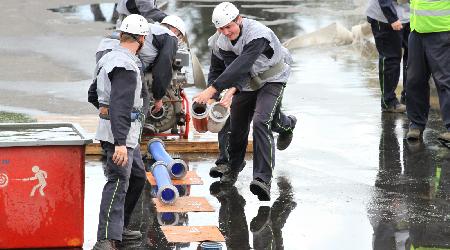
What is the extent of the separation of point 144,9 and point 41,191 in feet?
16.9

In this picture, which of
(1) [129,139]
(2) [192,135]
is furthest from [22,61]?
(1) [129,139]

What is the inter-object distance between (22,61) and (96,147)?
6706 millimetres

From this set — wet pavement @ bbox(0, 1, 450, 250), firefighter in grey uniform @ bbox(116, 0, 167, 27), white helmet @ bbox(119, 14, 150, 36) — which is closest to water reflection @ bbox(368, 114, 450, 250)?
wet pavement @ bbox(0, 1, 450, 250)

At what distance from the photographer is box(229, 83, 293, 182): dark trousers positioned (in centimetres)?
1029

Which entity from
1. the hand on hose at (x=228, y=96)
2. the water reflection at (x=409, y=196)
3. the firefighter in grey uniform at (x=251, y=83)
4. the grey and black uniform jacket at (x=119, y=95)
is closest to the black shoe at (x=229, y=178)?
the firefighter in grey uniform at (x=251, y=83)

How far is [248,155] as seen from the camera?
11930 mm

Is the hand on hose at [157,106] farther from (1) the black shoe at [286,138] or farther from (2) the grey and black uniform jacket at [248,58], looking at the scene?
(1) the black shoe at [286,138]

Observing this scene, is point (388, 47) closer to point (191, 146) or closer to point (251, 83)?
point (191, 146)

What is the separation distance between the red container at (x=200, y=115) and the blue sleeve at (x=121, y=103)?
2976 mm

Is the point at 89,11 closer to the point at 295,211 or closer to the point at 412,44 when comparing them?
the point at 412,44

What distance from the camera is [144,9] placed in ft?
43.1

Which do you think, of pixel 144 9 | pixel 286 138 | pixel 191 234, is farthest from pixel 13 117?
pixel 191 234

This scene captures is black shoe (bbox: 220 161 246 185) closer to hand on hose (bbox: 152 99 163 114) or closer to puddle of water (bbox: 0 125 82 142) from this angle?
hand on hose (bbox: 152 99 163 114)

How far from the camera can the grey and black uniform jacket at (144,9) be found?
42.7 ft
